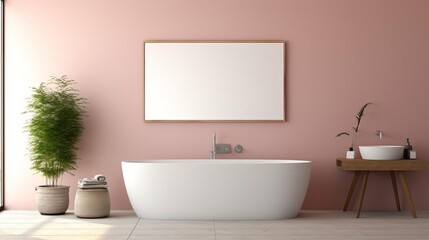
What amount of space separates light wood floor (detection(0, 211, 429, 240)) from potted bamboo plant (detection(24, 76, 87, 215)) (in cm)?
18

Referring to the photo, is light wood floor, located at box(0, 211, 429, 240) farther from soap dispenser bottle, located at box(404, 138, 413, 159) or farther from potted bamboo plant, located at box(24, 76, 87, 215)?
soap dispenser bottle, located at box(404, 138, 413, 159)

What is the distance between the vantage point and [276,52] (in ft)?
23.7

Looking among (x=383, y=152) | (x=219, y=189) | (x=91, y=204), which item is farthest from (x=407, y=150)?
(x=91, y=204)

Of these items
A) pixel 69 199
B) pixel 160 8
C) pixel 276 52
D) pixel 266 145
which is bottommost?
pixel 69 199

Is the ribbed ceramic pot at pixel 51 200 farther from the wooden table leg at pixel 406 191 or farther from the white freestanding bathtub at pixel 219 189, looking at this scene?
the wooden table leg at pixel 406 191

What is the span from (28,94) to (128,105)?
105cm

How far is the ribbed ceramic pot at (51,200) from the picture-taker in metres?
6.72

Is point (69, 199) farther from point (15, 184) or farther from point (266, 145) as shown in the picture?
point (266, 145)

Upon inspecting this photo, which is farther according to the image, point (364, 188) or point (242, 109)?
point (242, 109)

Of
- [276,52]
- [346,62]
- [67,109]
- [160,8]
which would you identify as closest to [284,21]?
[276,52]

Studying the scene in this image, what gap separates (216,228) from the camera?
18.9 feet

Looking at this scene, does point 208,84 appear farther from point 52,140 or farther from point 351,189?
point 351,189

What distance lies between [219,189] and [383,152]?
173 cm

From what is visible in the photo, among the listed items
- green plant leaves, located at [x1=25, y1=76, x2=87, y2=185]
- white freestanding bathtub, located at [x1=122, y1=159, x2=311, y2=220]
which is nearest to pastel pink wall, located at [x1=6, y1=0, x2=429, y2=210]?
green plant leaves, located at [x1=25, y1=76, x2=87, y2=185]
